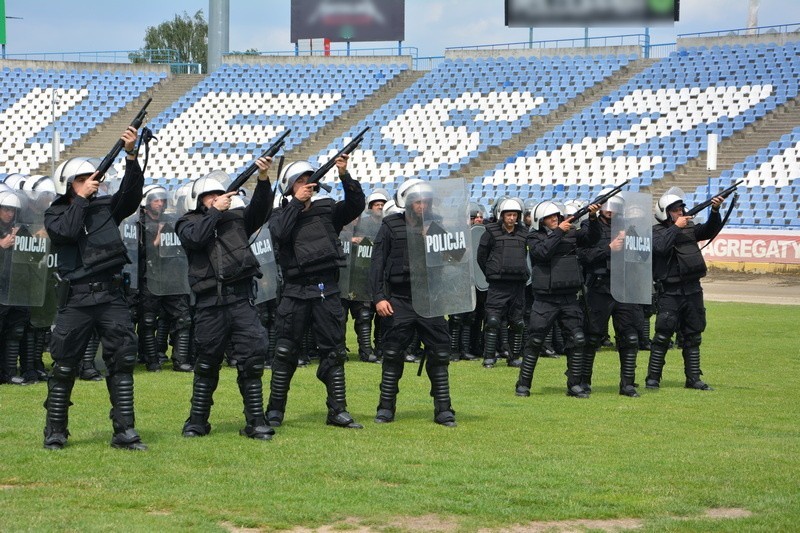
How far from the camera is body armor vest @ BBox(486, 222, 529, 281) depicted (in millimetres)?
13125

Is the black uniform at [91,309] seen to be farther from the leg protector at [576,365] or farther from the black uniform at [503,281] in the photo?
the black uniform at [503,281]

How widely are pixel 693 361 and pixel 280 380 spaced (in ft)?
15.2

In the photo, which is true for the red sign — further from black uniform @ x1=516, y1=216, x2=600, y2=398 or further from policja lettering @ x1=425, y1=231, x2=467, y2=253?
policja lettering @ x1=425, y1=231, x2=467, y2=253

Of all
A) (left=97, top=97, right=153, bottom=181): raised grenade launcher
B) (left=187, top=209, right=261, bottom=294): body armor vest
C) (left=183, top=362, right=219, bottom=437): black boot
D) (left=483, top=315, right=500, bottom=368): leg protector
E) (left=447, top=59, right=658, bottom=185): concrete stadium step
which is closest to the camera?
(left=97, top=97, right=153, bottom=181): raised grenade launcher

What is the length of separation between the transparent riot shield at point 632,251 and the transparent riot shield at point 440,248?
2293 mm

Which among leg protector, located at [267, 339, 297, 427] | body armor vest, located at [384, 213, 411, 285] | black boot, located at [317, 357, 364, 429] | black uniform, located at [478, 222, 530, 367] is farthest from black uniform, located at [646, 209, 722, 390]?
leg protector, located at [267, 339, 297, 427]

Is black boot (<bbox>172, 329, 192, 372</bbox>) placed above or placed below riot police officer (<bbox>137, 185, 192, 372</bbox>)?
below

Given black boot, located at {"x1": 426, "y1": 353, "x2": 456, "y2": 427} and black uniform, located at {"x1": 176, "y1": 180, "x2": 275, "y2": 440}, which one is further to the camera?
black boot, located at {"x1": 426, "y1": 353, "x2": 456, "y2": 427}

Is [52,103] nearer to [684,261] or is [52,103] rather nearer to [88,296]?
[684,261]

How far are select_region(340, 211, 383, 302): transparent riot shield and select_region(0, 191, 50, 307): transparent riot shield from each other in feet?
13.6

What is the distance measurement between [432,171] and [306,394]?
76.3 feet

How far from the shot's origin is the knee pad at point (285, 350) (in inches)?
346

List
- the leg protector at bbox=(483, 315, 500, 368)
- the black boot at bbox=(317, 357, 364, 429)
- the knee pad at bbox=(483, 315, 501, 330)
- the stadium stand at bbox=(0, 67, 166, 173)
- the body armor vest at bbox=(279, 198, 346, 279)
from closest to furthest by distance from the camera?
the body armor vest at bbox=(279, 198, 346, 279) < the black boot at bbox=(317, 357, 364, 429) < the knee pad at bbox=(483, 315, 501, 330) < the leg protector at bbox=(483, 315, 500, 368) < the stadium stand at bbox=(0, 67, 166, 173)

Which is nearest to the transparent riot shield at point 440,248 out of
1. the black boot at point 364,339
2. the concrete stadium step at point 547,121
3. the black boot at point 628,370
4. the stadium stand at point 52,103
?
the black boot at point 628,370
